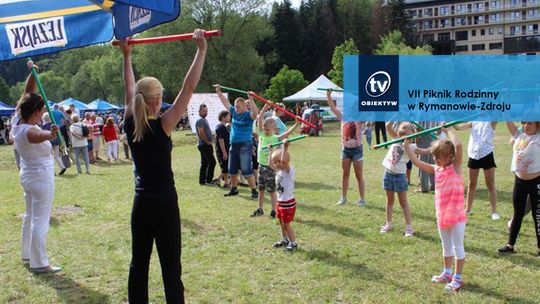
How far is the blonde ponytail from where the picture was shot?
11.5 ft

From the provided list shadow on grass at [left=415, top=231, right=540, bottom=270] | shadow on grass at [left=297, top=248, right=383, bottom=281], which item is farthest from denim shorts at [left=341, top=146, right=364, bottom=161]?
shadow on grass at [left=297, top=248, right=383, bottom=281]

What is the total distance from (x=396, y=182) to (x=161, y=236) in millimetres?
4218

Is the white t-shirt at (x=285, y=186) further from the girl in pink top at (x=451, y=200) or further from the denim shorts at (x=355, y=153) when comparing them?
the denim shorts at (x=355, y=153)

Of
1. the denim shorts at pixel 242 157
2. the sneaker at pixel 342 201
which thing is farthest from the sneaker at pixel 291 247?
the denim shorts at pixel 242 157

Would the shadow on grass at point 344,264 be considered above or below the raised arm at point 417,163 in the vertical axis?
below

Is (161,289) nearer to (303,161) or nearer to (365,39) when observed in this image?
(303,161)

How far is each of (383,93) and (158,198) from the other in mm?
2197

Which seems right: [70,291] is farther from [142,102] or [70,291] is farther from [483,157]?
[483,157]

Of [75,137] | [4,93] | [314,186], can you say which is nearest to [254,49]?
[75,137]

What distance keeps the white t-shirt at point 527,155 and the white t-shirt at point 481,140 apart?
1.81 meters

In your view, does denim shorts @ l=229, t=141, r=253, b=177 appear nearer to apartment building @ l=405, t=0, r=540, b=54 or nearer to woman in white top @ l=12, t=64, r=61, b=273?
woman in white top @ l=12, t=64, r=61, b=273

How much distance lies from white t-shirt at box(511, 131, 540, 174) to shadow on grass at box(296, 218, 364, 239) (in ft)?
7.71

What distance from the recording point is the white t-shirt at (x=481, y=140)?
7.89 m

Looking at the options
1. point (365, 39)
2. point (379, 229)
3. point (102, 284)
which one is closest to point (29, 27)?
point (102, 284)
